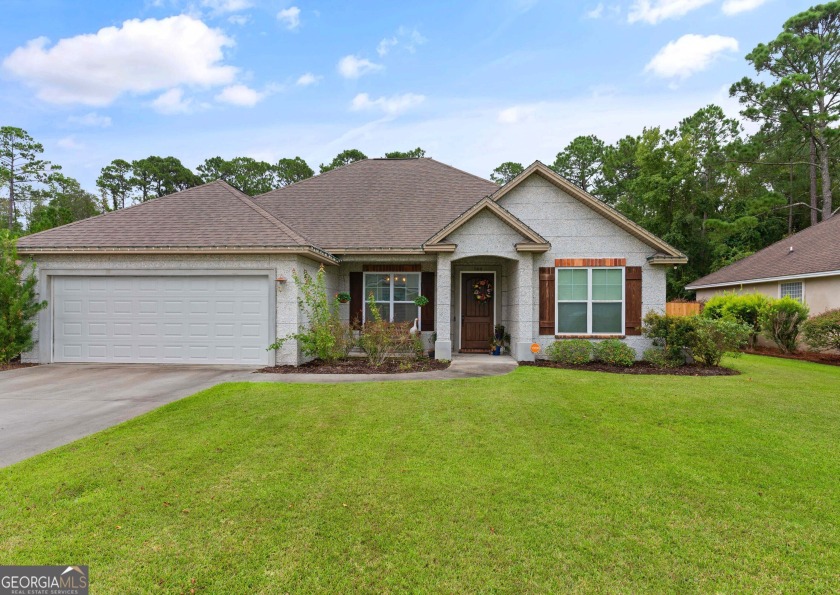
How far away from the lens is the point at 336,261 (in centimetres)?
1129

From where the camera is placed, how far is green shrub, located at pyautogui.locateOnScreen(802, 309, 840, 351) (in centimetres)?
1120

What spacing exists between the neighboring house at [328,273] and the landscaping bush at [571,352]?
13.0 inches

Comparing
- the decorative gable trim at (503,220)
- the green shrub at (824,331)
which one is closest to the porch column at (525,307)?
the decorative gable trim at (503,220)

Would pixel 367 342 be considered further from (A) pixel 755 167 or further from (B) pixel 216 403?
(A) pixel 755 167

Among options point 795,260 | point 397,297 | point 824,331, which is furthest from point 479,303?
point 795,260

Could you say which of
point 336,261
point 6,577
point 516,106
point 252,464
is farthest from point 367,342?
point 516,106

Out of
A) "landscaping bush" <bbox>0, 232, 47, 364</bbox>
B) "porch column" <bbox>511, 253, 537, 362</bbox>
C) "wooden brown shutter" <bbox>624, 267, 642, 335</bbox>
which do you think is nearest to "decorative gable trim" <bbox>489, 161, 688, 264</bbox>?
"wooden brown shutter" <bbox>624, 267, 642, 335</bbox>

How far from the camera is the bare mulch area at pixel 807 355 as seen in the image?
11.5 metres

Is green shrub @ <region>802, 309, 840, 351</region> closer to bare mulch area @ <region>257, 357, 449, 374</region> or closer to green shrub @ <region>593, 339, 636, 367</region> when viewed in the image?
green shrub @ <region>593, 339, 636, 367</region>

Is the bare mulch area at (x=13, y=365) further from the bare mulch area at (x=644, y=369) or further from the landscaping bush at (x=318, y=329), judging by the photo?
the bare mulch area at (x=644, y=369)

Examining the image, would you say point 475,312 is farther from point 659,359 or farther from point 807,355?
point 807,355

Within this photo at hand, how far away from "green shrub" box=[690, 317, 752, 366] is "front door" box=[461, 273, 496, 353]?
5.20 m

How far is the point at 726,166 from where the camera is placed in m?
27.0

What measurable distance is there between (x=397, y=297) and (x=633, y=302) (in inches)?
257
